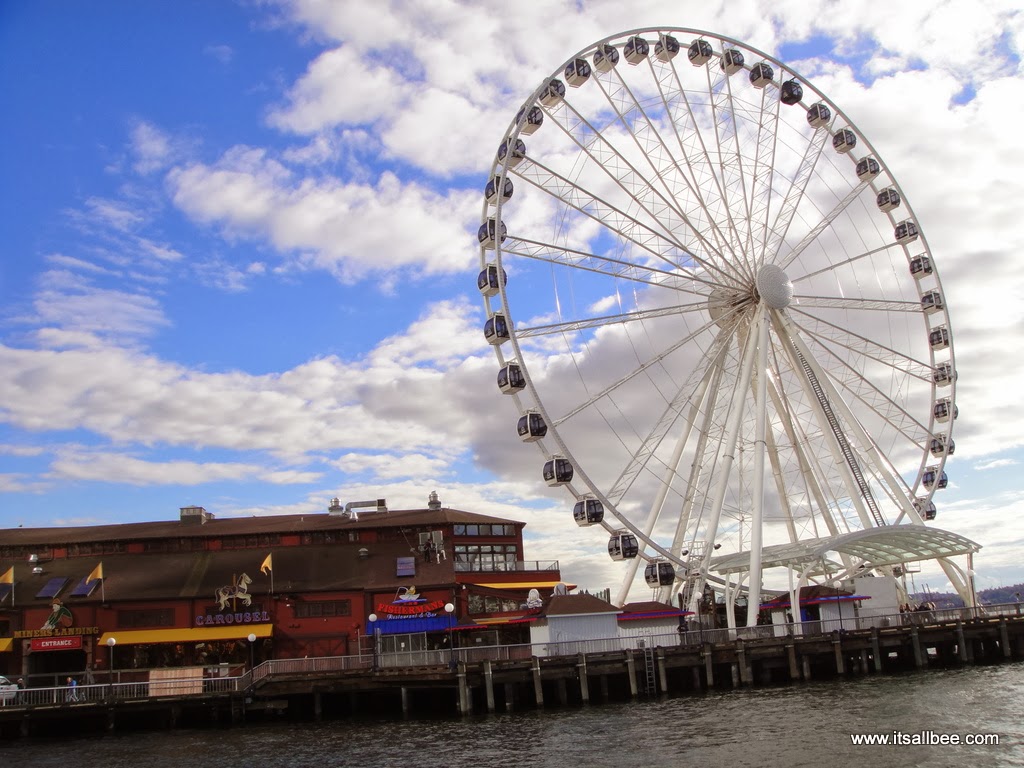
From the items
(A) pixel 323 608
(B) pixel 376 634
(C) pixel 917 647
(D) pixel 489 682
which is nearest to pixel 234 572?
(A) pixel 323 608

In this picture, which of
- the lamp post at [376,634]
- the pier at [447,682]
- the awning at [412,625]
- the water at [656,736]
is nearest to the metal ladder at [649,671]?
the pier at [447,682]

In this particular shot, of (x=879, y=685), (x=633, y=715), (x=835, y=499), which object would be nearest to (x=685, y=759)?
(x=633, y=715)

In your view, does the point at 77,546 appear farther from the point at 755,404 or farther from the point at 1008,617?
the point at 1008,617

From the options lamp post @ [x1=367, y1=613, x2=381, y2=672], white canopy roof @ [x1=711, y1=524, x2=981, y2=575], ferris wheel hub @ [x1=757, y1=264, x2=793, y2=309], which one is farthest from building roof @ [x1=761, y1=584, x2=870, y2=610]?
lamp post @ [x1=367, y1=613, x2=381, y2=672]

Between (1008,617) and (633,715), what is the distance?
2557cm

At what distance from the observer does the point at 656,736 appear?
32.5m

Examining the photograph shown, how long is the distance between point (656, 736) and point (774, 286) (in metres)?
25.9

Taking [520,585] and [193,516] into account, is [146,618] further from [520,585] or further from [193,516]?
[520,585]

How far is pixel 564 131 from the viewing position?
4816 centimetres

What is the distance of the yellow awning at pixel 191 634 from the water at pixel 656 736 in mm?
10415

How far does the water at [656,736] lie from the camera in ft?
93.5

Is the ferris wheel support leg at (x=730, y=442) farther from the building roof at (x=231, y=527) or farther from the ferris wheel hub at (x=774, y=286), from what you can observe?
the building roof at (x=231, y=527)

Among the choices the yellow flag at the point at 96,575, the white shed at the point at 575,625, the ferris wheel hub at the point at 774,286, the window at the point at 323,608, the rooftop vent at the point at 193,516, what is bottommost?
the white shed at the point at 575,625

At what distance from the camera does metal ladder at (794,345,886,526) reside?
52156mm
